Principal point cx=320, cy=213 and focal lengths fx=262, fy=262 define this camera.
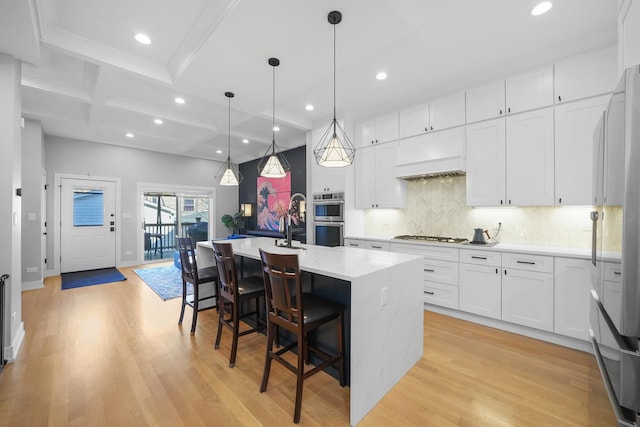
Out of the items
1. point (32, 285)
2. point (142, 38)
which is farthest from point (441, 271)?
point (32, 285)

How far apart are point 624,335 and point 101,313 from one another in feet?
15.4

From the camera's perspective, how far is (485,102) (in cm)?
316

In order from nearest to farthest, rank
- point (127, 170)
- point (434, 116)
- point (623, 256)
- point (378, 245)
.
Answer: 1. point (623, 256)
2. point (434, 116)
3. point (378, 245)
4. point (127, 170)

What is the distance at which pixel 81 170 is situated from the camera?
5.83 meters

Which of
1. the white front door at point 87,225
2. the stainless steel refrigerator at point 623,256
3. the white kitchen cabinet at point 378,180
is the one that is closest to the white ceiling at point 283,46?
the white kitchen cabinet at point 378,180

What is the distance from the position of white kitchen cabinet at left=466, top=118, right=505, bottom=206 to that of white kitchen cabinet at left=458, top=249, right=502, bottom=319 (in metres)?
0.67

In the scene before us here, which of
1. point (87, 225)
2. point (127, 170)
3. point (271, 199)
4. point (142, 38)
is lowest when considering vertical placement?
point (87, 225)

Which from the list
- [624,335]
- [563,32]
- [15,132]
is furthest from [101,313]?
[563,32]

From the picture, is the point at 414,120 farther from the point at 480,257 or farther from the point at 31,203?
the point at 31,203

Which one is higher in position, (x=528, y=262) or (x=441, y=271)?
(x=528, y=262)

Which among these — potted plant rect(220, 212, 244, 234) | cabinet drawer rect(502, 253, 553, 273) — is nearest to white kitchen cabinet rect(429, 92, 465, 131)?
cabinet drawer rect(502, 253, 553, 273)

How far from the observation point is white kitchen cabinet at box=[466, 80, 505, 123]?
3.05 metres

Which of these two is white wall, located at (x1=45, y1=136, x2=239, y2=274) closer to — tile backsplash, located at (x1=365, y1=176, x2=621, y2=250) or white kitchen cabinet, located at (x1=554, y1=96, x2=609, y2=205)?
tile backsplash, located at (x1=365, y1=176, x2=621, y2=250)

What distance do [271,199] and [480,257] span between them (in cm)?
545
